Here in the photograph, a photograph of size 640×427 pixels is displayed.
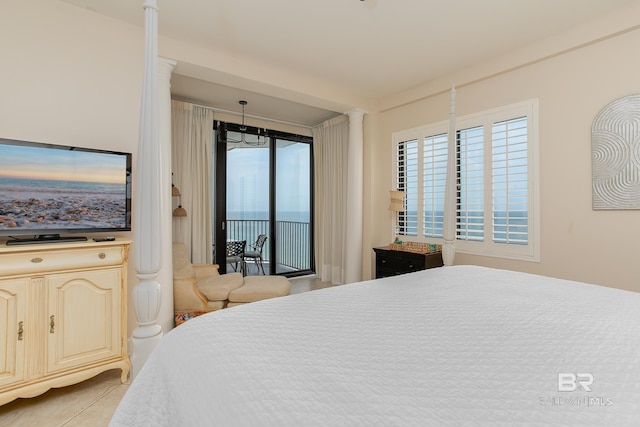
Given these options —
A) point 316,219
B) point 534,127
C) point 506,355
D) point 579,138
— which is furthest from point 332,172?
point 506,355

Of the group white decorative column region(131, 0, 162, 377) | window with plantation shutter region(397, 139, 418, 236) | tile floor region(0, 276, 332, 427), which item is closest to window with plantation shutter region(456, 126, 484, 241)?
window with plantation shutter region(397, 139, 418, 236)

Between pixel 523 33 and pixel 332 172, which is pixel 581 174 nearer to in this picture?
pixel 523 33

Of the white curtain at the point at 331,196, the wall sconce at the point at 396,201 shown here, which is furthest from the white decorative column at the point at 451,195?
the white curtain at the point at 331,196

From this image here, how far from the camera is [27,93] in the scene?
2104 mm

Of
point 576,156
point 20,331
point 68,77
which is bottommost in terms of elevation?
point 20,331

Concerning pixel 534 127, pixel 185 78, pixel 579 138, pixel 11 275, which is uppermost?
pixel 185 78

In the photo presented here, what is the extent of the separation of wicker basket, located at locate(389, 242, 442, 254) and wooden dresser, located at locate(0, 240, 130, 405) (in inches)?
109

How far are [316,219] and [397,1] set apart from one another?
140 inches

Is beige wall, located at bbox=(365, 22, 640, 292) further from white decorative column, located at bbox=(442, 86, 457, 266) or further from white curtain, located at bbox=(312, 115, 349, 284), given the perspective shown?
white curtain, located at bbox=(312, 115, 349, 284)

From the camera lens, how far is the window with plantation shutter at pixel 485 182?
284 cm

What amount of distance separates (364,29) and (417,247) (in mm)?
2308

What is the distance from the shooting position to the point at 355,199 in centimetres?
418
